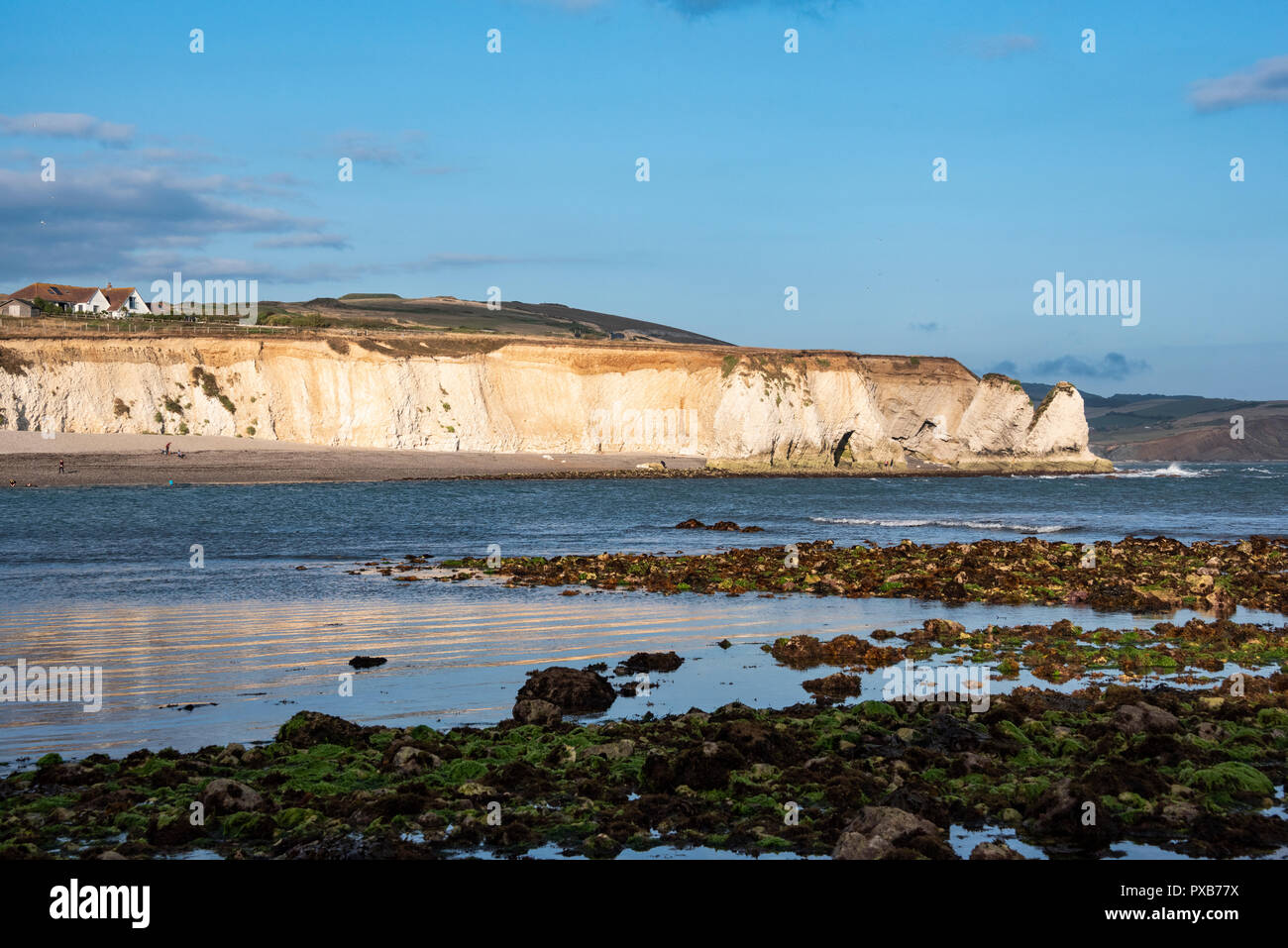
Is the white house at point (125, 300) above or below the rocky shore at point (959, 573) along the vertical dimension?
above

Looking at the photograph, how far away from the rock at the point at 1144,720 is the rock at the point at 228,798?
955 centimetres

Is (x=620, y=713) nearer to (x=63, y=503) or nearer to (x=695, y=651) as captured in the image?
(x=695, y=651)

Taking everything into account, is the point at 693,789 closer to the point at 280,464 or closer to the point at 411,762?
the point at 411,762

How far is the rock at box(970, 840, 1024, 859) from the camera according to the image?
8793mm

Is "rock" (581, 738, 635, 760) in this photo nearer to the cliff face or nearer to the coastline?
the coastline

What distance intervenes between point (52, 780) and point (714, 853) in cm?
667

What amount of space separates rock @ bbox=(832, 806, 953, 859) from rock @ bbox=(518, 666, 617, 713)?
6.23 meters

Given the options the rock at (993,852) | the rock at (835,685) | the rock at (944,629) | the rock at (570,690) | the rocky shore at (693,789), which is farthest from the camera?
the rock at (944,629)

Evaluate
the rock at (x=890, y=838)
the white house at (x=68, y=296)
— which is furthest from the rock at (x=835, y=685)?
the white house at (x=68, y=296)

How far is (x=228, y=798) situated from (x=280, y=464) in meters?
71.0

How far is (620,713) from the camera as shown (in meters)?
15.0

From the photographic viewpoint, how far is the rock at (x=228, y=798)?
10.2m

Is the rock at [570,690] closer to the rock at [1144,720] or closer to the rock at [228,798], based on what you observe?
the rock at [228,798]
